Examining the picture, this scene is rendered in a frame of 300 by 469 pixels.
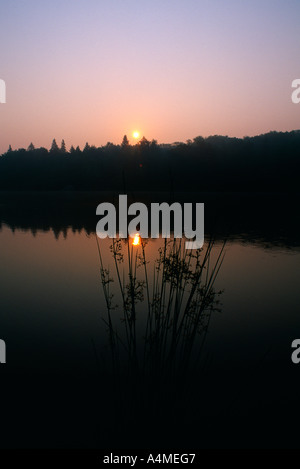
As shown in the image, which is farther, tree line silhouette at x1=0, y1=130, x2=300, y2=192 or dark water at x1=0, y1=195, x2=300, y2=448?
tree line silhouette at x1=0, y1=130, x2=300, y2=192

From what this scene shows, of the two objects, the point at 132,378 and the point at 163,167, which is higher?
the point at 163,167

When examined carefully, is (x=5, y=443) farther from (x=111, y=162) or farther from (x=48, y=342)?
(x=111, y=162)

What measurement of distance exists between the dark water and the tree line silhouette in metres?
62.6

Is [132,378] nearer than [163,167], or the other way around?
[132,378]

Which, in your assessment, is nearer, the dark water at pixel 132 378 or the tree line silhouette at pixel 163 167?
the dark water at pixel 132 378

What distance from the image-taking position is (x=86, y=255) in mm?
21734

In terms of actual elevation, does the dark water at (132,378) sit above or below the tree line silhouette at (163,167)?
below

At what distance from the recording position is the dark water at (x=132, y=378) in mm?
5793

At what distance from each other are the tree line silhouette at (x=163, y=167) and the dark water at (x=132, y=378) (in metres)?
62.6

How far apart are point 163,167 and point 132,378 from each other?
8656 cm

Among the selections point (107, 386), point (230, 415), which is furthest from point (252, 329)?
point (107, 386)

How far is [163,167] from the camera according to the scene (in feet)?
297

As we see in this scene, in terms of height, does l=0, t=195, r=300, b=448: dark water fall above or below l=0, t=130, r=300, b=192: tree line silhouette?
below

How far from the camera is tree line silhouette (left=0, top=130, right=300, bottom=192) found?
9262 centimetres
